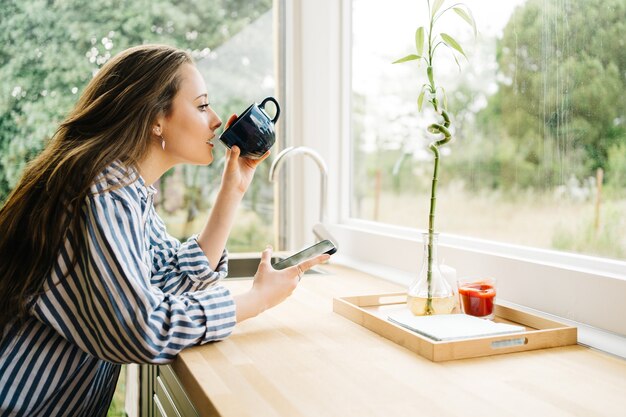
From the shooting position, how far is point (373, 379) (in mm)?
Answer: 886

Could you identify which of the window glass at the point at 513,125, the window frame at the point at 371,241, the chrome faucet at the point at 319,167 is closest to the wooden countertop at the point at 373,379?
the window frame at the point at 371,241

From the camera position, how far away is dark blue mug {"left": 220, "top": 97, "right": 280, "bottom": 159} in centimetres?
141

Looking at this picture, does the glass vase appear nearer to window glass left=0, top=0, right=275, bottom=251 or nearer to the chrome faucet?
the chrome faucet

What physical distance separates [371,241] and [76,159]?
1018 millimetres

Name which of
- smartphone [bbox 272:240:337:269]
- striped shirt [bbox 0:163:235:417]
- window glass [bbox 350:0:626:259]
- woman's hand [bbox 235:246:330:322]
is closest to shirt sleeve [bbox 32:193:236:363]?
striped shirt [bbox 0:163:235:417]

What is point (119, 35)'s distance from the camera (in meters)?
2.08

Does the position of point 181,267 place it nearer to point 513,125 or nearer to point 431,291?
point 431,291

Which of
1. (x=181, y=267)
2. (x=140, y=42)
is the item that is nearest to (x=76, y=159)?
(x=181, y=267)

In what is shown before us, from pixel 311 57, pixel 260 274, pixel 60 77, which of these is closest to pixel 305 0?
pixel 311 57

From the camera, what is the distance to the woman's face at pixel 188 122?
1.28m

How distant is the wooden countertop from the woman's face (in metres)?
0.39

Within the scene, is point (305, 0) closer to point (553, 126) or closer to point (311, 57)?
point (311, 57)

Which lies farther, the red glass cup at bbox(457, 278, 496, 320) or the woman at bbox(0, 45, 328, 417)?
the red glass cup at bbox(457, 278, 496, 320)

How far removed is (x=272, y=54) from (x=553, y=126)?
1.23 metres
